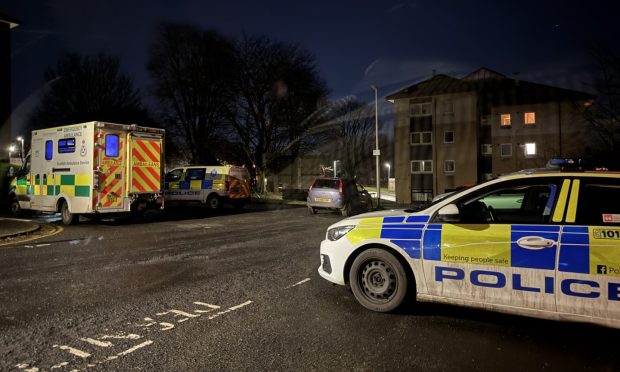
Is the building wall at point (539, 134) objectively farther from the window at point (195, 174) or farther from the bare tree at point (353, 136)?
the window at point (195, 174)

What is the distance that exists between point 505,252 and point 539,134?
3461 cm

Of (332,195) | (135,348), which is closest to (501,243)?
(135,348)

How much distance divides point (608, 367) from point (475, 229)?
54.3 inches

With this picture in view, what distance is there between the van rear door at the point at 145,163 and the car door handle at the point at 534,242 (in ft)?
36.9

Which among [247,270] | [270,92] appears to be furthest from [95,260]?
[270,92]

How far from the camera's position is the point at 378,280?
431 cm

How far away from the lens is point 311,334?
145 inches

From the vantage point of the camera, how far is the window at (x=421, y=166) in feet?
122

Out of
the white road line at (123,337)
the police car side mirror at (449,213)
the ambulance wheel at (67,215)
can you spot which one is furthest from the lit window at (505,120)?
the white road line at (123,337)

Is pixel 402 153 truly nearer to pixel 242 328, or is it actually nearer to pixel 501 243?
pixel 501 243

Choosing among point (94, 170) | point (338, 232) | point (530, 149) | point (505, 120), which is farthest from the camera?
point (505, 120)

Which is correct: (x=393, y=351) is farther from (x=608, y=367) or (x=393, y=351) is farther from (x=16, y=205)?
(x=16, y=205)

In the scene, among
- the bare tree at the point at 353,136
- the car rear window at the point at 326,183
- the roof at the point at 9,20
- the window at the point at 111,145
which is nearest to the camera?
the window at the point at 111,145

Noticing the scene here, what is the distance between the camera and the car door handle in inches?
138
